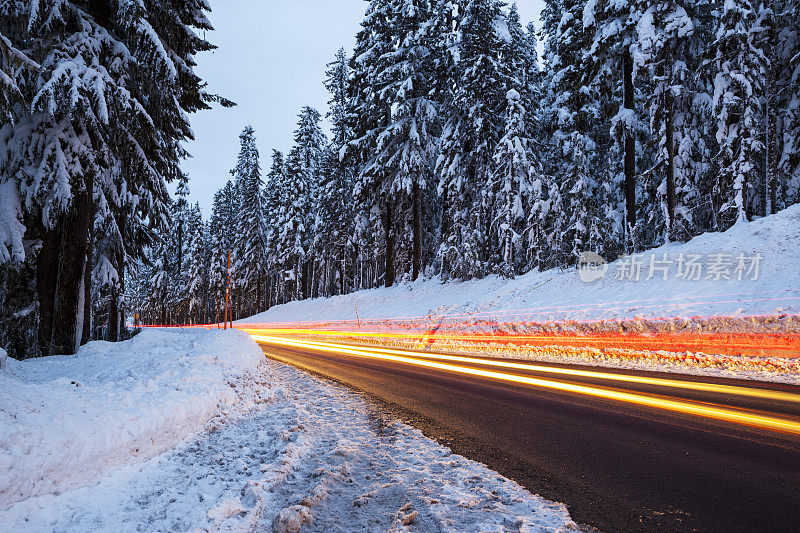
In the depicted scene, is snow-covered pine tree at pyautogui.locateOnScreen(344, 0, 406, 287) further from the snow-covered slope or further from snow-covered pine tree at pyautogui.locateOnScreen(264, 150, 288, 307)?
snow-covered pine tree at pyautogui.locateOnScreen(264, 150, 288, 307)

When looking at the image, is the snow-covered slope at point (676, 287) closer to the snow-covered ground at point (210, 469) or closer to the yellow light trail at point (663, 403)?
the yellow light trail at point (663, 403)

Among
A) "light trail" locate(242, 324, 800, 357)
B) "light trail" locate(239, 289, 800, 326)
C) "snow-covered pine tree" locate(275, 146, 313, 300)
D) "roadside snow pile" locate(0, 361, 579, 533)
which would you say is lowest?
"roadside snow pile" locate(0, 361, 579, 533)

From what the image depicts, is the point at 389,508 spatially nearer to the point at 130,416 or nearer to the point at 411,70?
the point at 130,416

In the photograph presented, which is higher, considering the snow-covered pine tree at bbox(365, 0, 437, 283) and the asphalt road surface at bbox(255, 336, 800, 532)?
the snow-covered pine tree at bbox(365, 0, 437, 283)

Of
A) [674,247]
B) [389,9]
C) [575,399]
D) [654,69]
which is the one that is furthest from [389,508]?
[389,9]

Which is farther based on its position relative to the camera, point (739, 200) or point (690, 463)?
point (739, 200)

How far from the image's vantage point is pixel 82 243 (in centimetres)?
998

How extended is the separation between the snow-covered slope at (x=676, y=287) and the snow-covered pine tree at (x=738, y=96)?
3475 mm

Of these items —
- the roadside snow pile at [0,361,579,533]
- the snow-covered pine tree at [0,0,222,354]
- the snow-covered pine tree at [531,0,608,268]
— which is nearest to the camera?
the roadside snow pile at [0,361,579,533]

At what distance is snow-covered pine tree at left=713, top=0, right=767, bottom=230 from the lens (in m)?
17.2

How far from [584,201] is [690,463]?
60.0 feet

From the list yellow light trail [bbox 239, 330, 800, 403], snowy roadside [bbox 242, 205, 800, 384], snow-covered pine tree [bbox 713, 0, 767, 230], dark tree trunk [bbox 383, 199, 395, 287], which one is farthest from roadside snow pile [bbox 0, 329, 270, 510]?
dark tree trunk [bbox 383, 199, 395, 287]

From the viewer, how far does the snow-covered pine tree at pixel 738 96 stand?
17.2 m

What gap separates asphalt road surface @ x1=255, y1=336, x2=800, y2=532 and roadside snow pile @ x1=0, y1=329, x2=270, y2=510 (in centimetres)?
266
